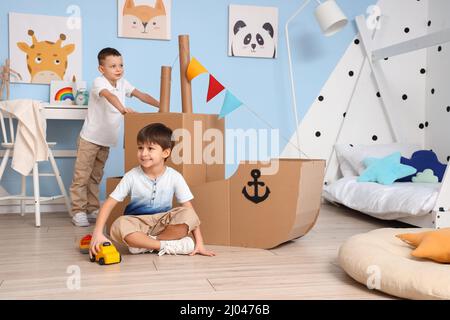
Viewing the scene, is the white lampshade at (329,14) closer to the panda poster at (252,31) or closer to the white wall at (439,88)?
the panda poster at (252,31)

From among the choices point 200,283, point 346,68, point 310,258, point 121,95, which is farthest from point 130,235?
point 346,68

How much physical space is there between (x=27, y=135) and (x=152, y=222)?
0.86m

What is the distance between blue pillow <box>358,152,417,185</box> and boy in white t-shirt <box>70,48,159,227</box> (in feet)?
3.88

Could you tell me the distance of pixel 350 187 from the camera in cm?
268

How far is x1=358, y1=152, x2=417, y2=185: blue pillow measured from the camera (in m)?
2.56

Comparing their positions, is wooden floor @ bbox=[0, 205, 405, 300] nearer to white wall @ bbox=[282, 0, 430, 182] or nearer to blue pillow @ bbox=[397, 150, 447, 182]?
blue pillow @ bbox=[397, 150, 447, 182]

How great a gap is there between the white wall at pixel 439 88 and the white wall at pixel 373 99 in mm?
58

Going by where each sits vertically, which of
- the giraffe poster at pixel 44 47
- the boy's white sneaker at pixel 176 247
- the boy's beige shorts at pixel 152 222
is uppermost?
the giraffe poster at pixel 44 47

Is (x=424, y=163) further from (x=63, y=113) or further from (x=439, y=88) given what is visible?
(x=63, y=113)

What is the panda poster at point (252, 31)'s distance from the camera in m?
2.92

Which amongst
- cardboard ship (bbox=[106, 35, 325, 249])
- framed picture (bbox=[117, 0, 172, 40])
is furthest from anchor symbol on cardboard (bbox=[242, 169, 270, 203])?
framed picture (bbox=[117, 0, 172, 40])

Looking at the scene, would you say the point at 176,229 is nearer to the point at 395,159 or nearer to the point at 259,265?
the point at 259,265

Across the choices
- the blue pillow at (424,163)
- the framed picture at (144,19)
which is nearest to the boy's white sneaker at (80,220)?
the framed picture at (144,19)

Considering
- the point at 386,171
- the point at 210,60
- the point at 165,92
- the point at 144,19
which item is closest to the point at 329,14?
the point at 210,60
